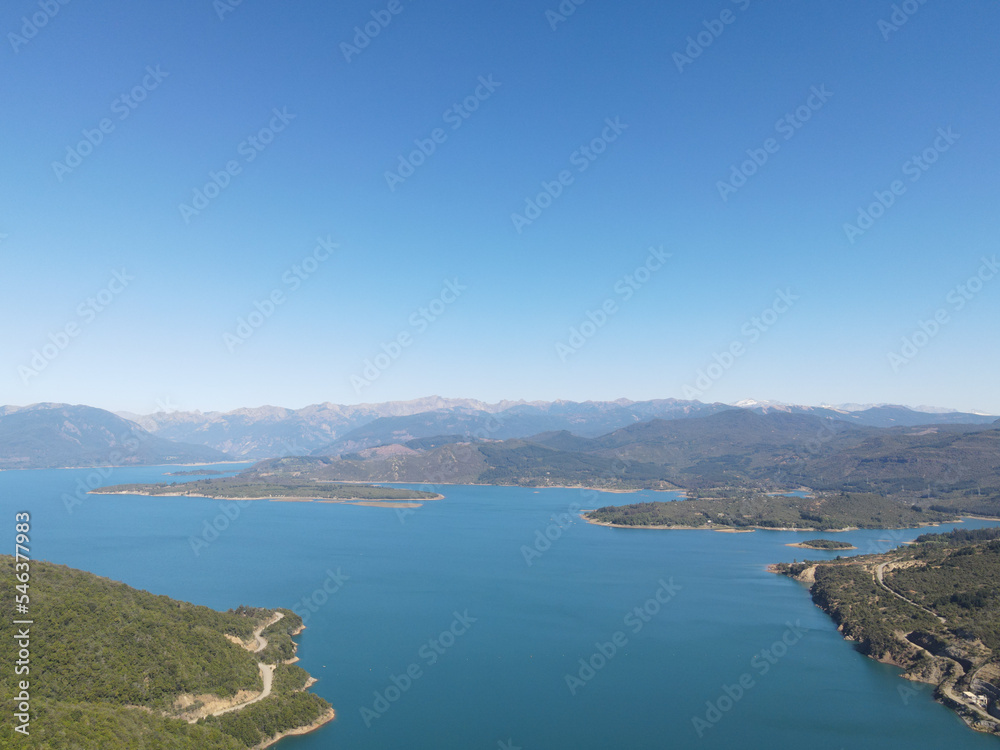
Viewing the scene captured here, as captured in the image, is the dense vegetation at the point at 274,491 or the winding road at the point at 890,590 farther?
the dense vegetation at the point at 274,491

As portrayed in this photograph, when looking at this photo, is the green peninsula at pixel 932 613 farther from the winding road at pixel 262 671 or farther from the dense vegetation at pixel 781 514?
the dense vegetation at pixel 781 514

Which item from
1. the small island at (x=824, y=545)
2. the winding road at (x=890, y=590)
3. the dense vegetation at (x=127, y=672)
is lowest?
the small island at (x=824, y=545)

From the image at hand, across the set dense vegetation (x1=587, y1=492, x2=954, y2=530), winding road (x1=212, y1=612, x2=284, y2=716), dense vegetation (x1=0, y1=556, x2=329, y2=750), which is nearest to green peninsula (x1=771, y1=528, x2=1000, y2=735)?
dense vegetation (x1=0, y1=556, x2=329, y2=750)

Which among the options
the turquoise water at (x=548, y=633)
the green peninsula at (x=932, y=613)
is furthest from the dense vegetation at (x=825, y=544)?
the green peninsula at (x=932, y=613)

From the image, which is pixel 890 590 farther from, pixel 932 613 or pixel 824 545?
pixel 824 545

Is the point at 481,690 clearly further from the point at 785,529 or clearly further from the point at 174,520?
the point at 174,520

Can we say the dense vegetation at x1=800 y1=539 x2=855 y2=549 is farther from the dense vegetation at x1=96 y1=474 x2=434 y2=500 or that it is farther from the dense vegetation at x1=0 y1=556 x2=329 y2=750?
the dense vegetation at x1=96 y1=474 x2=434 y2=500
